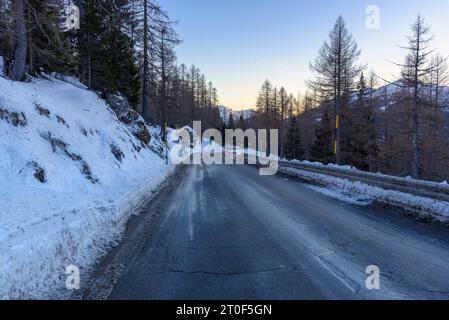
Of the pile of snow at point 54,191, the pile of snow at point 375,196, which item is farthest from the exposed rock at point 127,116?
the pile of snow at point 375,196

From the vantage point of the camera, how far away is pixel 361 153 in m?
41.2

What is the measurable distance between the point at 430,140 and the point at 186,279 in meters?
34.8

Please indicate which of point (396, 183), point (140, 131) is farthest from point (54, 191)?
point (140, 131)

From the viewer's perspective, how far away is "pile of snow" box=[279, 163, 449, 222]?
9430mm

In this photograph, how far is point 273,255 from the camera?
20.1 feet

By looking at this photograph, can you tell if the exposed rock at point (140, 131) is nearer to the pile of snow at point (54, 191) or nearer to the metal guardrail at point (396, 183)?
the pile of snow at point (54, 191)

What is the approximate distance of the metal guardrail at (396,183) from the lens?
32.7 ft

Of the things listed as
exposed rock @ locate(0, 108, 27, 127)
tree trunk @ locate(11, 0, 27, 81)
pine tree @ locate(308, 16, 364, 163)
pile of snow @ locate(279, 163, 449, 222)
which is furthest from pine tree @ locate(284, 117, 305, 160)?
exposed rock @ locate(0, 108, 27, 127)

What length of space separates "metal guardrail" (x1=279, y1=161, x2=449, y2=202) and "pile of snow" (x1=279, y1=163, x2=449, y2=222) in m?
0.15

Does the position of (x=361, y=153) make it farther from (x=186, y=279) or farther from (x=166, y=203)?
(x=186, y=279)

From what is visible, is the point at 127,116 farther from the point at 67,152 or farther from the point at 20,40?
the point at 67,152

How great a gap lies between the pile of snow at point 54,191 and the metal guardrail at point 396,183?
7.89 metres

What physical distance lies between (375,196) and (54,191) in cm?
953
